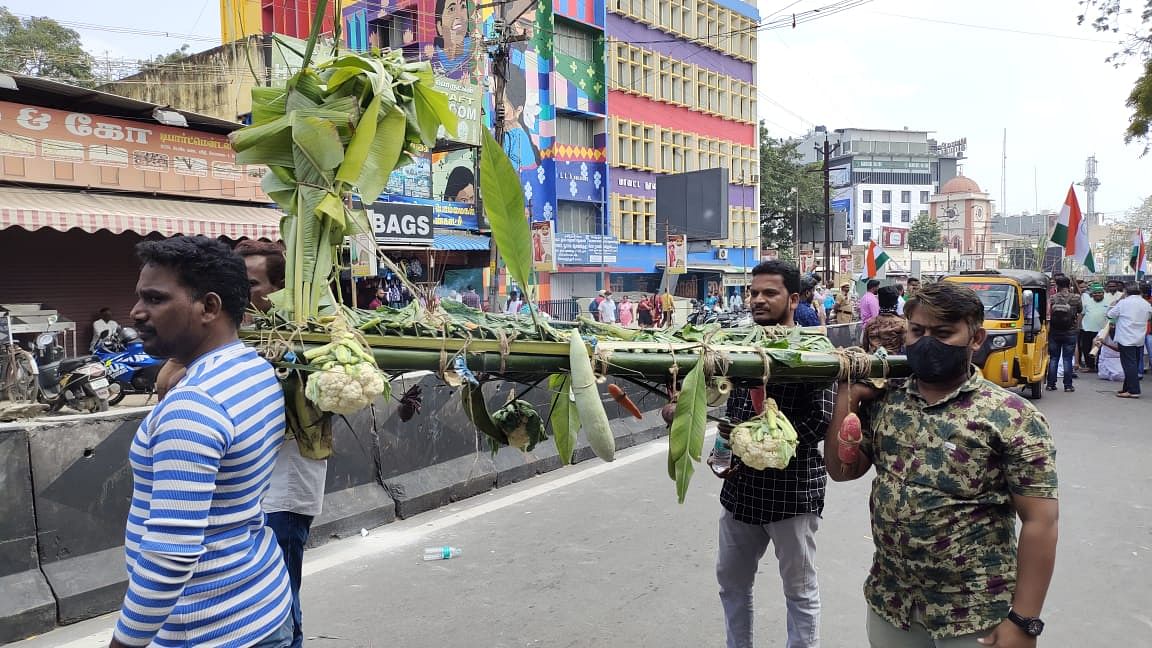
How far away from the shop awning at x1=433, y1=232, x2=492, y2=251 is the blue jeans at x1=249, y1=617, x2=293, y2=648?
19.2 m

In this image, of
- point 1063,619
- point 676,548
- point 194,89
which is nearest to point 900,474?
point 1063,619

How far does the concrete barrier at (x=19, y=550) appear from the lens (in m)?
3.73

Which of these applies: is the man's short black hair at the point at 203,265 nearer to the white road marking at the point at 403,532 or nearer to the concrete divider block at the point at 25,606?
the white road marking at the point at 403,532

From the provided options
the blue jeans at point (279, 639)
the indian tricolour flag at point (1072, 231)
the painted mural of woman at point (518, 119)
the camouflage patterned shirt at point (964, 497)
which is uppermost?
the painted mural of woman at point (518, 119)

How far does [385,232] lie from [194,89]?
8305 mm

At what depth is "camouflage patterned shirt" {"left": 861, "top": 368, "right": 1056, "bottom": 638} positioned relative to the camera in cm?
205

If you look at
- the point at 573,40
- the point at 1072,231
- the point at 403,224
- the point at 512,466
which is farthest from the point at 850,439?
the point at 573,40

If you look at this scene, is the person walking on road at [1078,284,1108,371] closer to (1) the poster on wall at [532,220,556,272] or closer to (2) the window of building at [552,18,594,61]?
(1) the poster on wall at [532,220,556,272]

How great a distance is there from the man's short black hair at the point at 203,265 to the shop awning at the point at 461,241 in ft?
62.8

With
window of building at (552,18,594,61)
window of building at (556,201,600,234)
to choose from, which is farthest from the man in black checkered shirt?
window of building at (552,18,594,61)

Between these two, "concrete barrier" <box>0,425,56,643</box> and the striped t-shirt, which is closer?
the striped t-shirt

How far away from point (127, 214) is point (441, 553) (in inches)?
398

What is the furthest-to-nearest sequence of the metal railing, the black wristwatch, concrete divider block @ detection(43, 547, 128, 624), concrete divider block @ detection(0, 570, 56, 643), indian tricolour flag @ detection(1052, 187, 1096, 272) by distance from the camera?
the metal railing, indian tricolour flag @ detection(1052, 187, 1096, 272), concrete divider block @ detection(43, 547, 128, 624), concrete divider block @ detection(0, 570, 56, 643), the black wristwatch

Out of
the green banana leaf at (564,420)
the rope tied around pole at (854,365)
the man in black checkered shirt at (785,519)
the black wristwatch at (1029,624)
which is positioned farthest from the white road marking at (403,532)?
the black wristwatch at (1029,624)
